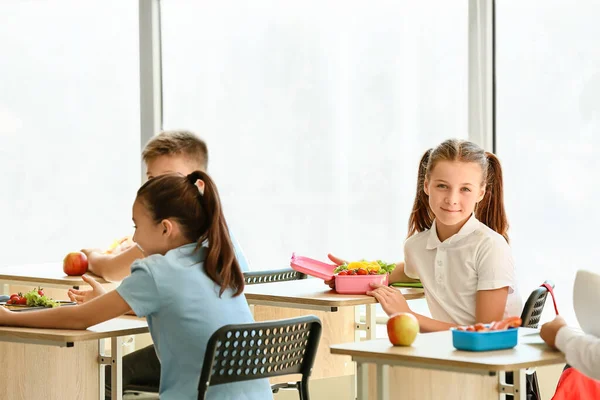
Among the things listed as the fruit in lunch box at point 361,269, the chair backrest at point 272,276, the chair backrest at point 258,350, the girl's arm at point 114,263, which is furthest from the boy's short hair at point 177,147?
the chair backrest at point 258,350

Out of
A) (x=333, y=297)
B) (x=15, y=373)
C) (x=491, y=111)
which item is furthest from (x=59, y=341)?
(x=491, y=111)

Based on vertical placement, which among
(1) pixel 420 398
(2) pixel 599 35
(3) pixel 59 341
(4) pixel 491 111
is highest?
(2) pixel 599 35

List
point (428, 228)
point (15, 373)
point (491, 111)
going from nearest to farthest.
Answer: point (15, 373) → point (428, 228) → point (491, 111)

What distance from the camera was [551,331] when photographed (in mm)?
2477

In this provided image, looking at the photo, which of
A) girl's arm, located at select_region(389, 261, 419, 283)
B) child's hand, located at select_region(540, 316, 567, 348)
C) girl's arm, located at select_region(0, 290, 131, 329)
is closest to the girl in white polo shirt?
girl's arm, located at select_region(389, 261, 419, 283)

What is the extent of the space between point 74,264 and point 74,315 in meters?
1.64

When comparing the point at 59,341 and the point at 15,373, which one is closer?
the point at 59,341

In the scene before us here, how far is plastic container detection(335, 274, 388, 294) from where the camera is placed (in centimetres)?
362

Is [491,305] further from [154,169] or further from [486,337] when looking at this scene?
[154,169]

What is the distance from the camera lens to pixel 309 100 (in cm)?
589

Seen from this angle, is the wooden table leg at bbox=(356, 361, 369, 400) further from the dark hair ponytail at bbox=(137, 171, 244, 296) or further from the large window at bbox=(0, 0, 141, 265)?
the large window at bbox=(0, 0, 141, 265)

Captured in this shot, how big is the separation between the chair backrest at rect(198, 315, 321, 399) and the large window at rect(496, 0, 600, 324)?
92.8 inches

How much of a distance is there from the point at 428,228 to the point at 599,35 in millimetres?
1502

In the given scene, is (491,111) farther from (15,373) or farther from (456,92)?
(15,373)
